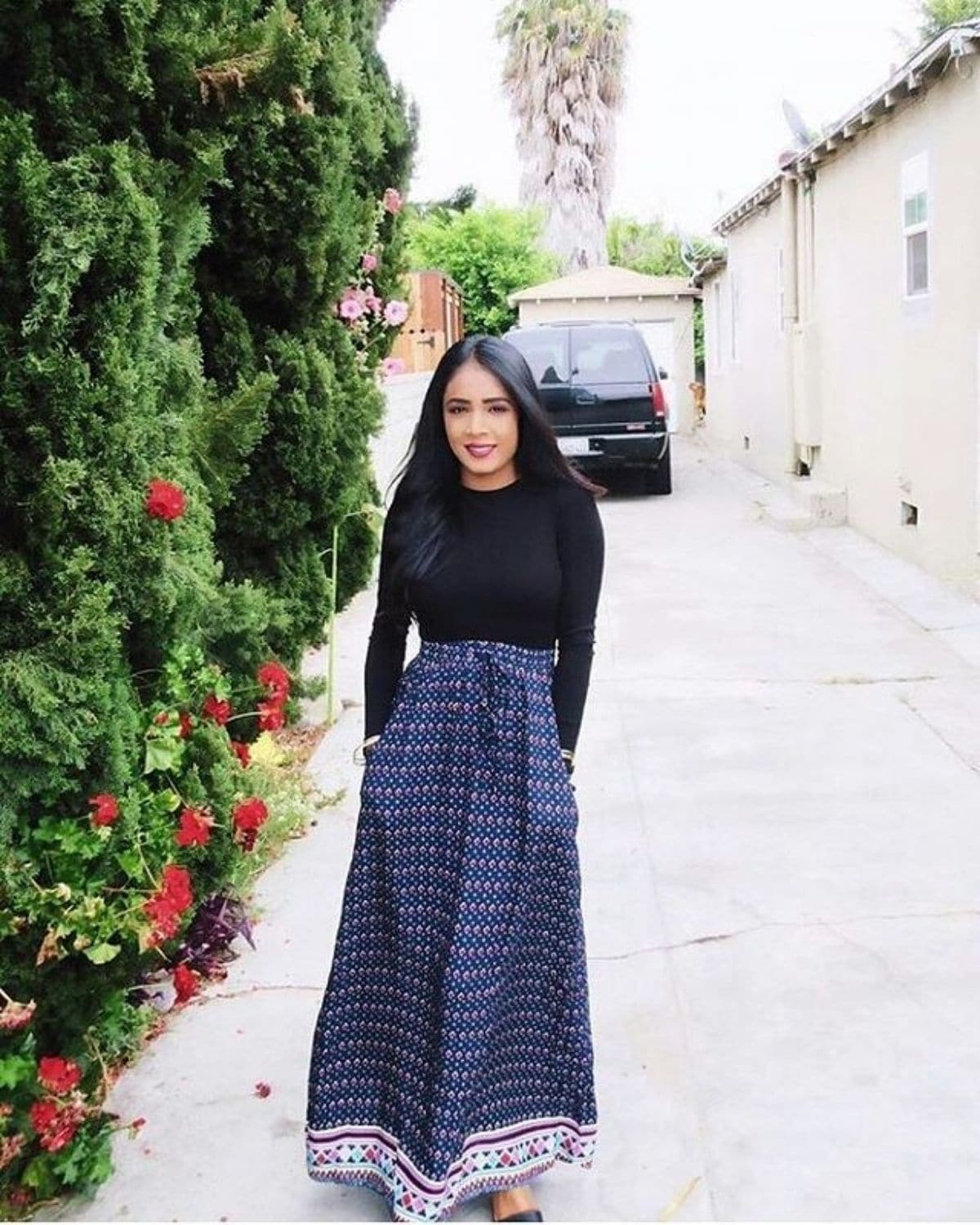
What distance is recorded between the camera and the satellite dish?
14680 mm

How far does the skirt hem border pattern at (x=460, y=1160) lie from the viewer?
279cm

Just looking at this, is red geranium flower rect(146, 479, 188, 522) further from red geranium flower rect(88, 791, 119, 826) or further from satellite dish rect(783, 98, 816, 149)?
satellite dish rect(783, 98, 816, 149)

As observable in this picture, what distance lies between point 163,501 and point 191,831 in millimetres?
722

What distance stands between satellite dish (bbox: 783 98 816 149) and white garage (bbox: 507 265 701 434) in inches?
325

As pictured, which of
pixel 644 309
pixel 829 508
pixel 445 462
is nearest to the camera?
pixel 445 462

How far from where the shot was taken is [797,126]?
14938mm

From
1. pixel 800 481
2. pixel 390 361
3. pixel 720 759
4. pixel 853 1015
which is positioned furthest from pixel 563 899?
pixel 800 481

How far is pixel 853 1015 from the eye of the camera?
3740 millimetres

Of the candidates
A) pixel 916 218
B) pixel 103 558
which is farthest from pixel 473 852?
pixel 916 218

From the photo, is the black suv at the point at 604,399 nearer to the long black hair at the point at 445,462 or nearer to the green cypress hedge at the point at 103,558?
the green cypress hedge at the point at 103,558

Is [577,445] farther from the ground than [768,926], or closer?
farther from the ground

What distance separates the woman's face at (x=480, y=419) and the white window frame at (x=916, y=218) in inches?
309

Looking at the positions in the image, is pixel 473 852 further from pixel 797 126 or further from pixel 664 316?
pixel 664 316

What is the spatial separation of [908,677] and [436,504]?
16.2 ft
